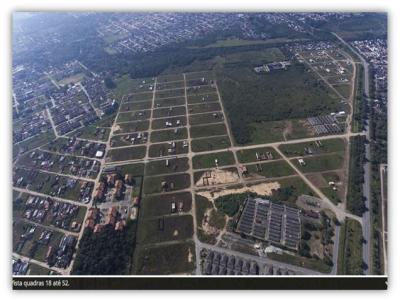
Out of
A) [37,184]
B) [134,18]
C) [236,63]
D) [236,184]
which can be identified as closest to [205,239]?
[236,184]

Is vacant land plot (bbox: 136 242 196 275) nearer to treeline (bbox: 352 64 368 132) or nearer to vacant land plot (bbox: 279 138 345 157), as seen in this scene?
vacant land plot (bbox: 279 138 345 157)

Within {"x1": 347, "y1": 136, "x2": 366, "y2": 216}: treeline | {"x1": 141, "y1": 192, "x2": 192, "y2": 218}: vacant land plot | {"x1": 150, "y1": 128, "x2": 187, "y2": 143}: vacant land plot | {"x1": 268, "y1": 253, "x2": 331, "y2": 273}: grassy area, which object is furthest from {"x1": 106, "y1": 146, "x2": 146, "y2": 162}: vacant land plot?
{"x1": 347, "y1": 136, "x2": 366, "y2": 216}: treeline

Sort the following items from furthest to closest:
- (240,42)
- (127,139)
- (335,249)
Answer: (240,42) < (127,139) < (335,249)

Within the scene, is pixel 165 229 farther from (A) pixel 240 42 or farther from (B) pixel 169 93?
(A) pixel 240 42

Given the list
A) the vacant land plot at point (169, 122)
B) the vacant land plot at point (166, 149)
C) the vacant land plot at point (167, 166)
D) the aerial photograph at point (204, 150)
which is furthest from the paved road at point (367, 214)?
the vacant land plot at point (169, 122)

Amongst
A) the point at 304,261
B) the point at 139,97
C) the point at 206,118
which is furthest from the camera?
the point at 139,97

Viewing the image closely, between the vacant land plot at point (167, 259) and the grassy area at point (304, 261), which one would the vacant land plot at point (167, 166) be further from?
the grassy area at point (304, 261)


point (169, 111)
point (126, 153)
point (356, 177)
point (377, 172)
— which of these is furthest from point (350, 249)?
point (169, 111)

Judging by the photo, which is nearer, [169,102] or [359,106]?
[359,106]
